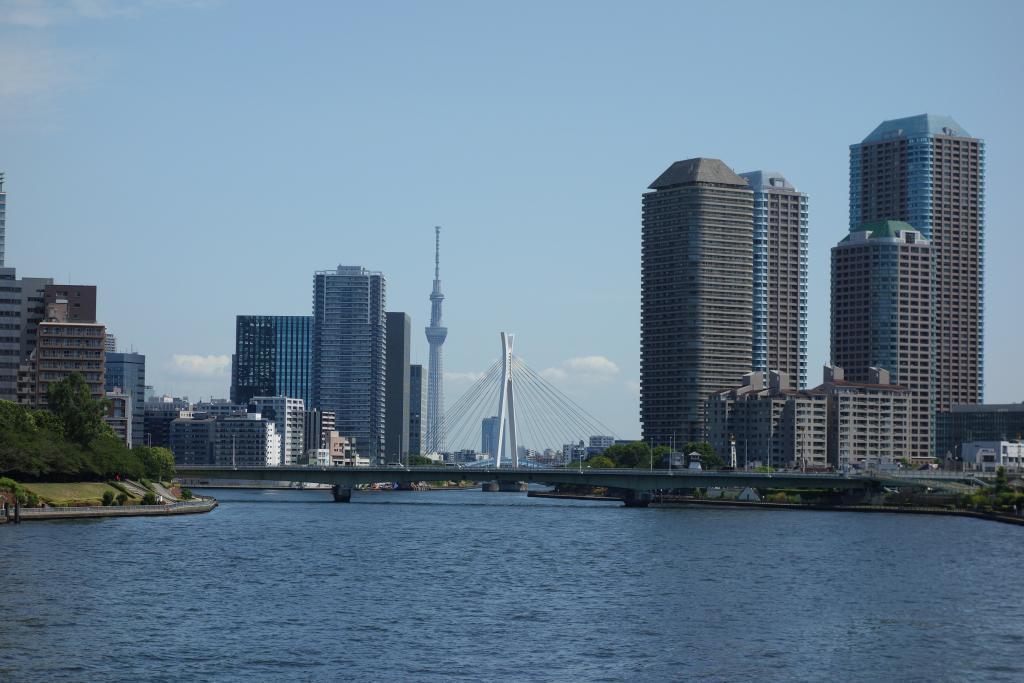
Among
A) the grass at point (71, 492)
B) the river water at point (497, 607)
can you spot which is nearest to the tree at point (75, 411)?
the grass at point (71, 492)

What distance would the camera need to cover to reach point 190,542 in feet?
428

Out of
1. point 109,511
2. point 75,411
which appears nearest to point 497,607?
point 109,511

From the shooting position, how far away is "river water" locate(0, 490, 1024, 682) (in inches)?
2645

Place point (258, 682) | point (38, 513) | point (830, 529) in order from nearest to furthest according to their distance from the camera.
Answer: point (258, 682) < point (38, 513) < point (830, 529)

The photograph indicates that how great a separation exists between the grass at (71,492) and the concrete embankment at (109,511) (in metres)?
2.07

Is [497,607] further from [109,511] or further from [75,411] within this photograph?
[75,411]

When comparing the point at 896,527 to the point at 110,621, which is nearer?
the point at 110,621

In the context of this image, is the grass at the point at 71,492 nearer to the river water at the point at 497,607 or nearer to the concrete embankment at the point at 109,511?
the concrete embankment at the point at 109,511

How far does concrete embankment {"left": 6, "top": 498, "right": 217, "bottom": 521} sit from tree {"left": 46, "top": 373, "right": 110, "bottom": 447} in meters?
14.2

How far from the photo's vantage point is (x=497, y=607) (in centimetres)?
8819

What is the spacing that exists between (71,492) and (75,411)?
78.8 feet

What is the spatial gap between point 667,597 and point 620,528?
76.6 meters

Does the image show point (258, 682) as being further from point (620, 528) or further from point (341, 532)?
point (620, 528)

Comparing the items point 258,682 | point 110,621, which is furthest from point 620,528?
point 258,682
